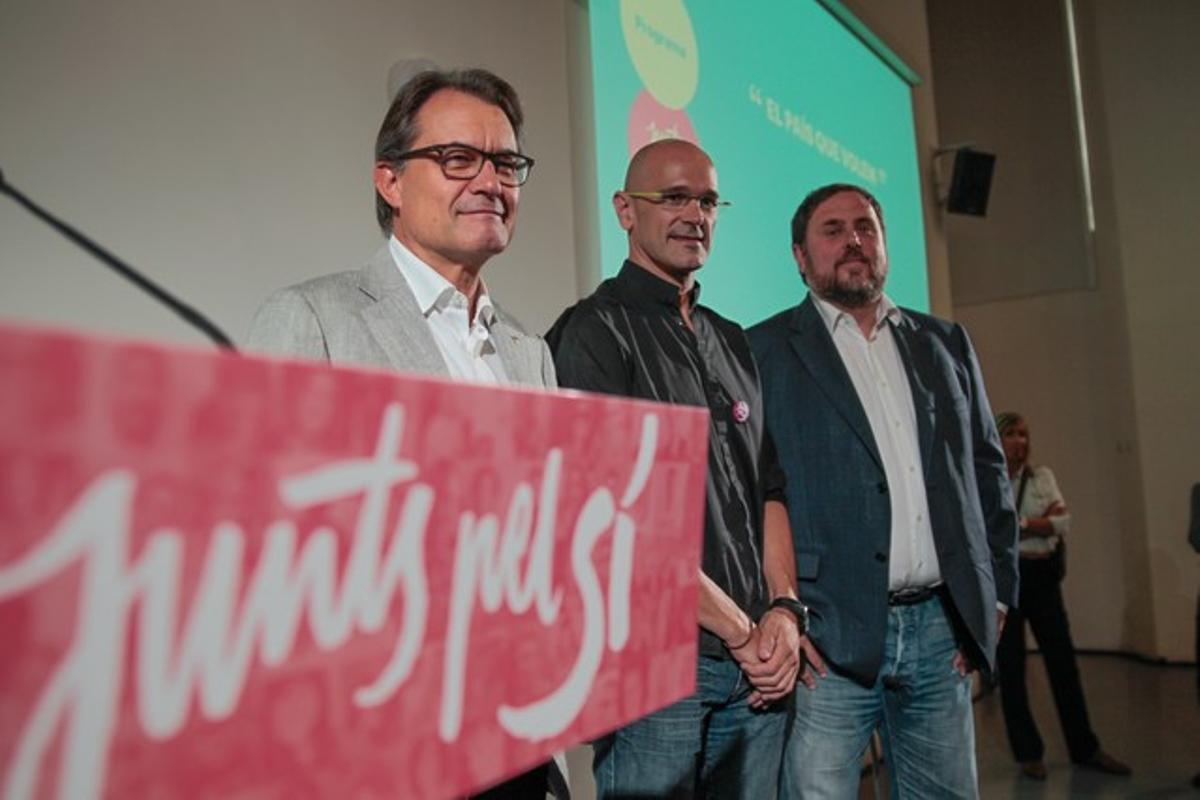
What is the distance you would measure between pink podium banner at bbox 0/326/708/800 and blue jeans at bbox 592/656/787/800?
780mm

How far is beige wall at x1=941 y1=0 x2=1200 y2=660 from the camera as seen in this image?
20.5 ft


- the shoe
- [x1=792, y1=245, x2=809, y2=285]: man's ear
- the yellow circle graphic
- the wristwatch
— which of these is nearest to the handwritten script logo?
the wristwatch

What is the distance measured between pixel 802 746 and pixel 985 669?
367 mm

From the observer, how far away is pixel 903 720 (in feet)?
5.95

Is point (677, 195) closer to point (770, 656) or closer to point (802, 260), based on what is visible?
point (802, 260)

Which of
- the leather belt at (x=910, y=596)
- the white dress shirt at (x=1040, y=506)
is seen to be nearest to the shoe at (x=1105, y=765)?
the white dress shirt at (x=1040, y=506)

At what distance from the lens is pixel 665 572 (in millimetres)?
675

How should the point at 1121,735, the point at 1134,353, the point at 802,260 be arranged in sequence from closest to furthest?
the point at 802,260
the point at 1121,735
the point at 1134,353

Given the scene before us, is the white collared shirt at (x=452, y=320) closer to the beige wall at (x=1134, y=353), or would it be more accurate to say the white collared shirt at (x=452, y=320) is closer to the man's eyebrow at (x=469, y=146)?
the man's eyebrow at (x=469, y=146)

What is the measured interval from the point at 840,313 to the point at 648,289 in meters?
0.56

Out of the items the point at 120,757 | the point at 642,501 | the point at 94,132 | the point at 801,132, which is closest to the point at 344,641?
the point at 120,757

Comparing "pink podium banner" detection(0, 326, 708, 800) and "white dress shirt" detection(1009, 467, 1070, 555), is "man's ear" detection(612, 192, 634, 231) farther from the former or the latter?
"white dress shirt" detection(1009, 467, 1070, 555)

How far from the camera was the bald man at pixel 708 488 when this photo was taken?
4.53 ft

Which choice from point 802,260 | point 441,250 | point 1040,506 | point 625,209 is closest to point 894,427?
point 802,260
